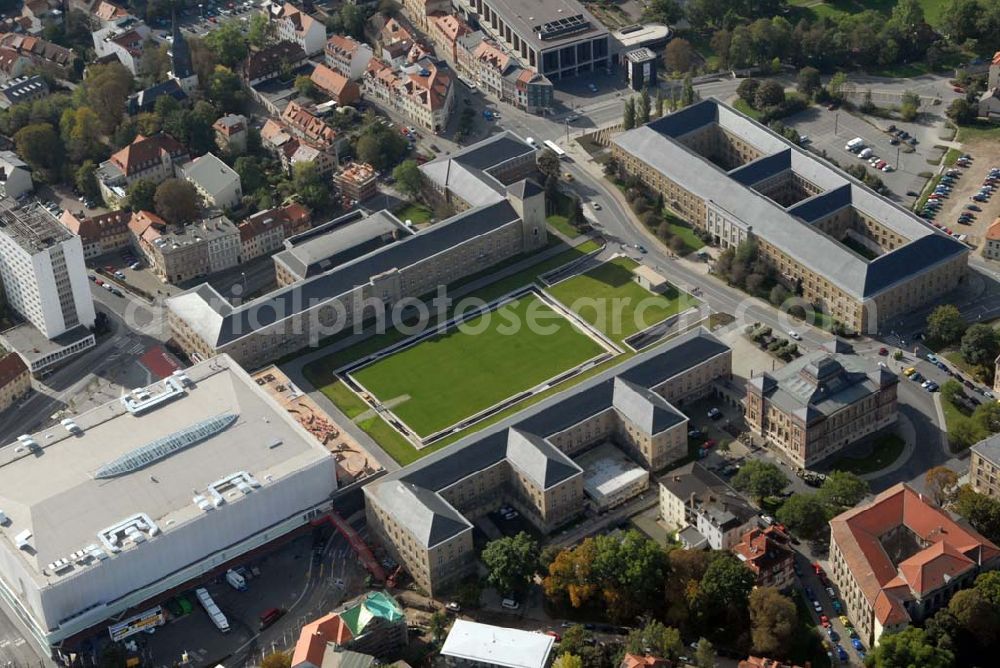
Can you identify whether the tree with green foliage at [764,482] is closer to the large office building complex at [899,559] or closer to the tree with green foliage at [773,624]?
the large office building complex at [899,559]

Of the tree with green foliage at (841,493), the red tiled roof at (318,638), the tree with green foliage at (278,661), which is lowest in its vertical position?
the tree with green foliage at (278,661)

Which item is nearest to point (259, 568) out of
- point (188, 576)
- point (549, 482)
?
point (188, 576)

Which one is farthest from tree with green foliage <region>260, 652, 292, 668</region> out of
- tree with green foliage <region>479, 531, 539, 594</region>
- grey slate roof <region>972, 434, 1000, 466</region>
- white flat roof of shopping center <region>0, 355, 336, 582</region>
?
grey slate roof <region>972, 434, 1000, 466</region>

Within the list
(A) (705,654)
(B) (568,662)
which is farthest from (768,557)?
(B) (568,662)

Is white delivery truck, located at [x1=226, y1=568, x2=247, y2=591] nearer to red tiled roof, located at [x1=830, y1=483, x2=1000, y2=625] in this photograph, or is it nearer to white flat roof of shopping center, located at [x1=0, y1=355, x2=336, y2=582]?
white flat roof of shopping center, located at [x1=0, y1=355, x2=336, y2=582]

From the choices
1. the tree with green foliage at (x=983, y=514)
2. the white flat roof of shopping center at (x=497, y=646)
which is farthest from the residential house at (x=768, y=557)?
the white flat roof of shopping center at (x=497, y=646)

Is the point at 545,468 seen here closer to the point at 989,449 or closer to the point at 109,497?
the point at 109,497
